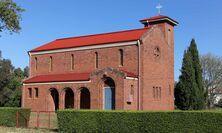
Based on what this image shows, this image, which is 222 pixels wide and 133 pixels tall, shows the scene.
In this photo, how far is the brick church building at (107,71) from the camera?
3722 cm

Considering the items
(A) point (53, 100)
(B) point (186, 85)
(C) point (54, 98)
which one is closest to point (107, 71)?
(C) point (54, 98)

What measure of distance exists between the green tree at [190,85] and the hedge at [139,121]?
2597cm

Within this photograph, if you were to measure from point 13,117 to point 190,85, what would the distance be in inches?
1022

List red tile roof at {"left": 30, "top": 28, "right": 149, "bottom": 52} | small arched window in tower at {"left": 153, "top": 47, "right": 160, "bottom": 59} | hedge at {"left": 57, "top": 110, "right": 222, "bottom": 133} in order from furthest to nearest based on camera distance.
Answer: small arched window in tower at {"left": 153, "top": 47, "right": 160, "bottom": 59}
red tile roof at {"left": 30, "top": 28, "right": 149, "bottom": 52}
hedge at {"left": 57, "top": 110, "right": 222, "bottom": 133}

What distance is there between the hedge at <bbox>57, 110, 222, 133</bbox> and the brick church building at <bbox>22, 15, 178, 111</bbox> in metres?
12.1

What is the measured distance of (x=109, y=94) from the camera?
37.2 meters

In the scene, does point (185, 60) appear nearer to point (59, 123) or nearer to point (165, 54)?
point (165, 54)

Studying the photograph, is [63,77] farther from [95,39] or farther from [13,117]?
[13,117]

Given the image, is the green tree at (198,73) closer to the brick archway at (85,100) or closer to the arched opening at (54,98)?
the brick archway at (85,100)

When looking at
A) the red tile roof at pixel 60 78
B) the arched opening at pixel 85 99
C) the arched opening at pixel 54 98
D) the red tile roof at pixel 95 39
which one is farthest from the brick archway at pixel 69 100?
the red tile roof at pixel 95 39

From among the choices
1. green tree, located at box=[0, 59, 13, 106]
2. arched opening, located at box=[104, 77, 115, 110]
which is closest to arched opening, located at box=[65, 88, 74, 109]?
arched opening, located at box=[104, 77, 115, 110]

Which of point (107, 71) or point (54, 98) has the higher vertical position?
point (107, 71)

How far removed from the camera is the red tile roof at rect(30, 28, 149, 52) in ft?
134

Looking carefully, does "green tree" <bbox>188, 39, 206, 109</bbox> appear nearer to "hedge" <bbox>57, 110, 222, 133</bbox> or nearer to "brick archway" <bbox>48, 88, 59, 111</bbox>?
"brick archway" <bbox>48, 88, 59, 111</bbox>
